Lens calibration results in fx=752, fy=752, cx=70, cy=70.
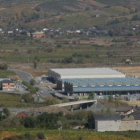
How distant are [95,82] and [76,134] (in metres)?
17.4

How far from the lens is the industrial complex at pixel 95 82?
39.2 m

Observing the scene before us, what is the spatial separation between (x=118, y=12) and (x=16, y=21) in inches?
573

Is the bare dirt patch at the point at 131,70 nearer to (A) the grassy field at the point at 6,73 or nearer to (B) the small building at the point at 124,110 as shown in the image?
(A) the grassy field at the point at 6,73

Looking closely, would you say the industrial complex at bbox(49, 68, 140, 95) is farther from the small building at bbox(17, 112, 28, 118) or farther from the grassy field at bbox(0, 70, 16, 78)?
the small building at bbox(17, 112, 28, 118)

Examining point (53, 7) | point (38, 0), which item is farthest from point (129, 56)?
point (38, 0)

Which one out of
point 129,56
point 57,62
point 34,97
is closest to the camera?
point 34,97

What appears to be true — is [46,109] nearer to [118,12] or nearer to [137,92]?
[137,92]

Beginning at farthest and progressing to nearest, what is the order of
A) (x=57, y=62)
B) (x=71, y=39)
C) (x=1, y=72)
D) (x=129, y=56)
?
(x=71, y=39), (x=129, y=56), (x=57, y=62), (x=1, y=72)

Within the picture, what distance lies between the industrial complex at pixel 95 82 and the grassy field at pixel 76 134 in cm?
1547

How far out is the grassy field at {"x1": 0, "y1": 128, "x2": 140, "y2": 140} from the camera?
2233 centimetres

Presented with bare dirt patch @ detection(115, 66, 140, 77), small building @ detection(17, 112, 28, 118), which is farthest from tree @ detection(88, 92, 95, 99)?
bare dirt patch @ detection(115, 66, 140, 77)

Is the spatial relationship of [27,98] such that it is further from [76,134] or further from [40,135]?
[40,135]

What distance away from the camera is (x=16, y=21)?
327ft

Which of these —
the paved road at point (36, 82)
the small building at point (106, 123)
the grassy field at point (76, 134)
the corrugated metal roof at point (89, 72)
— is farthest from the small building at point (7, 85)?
the grassy field at point (76, 134)
